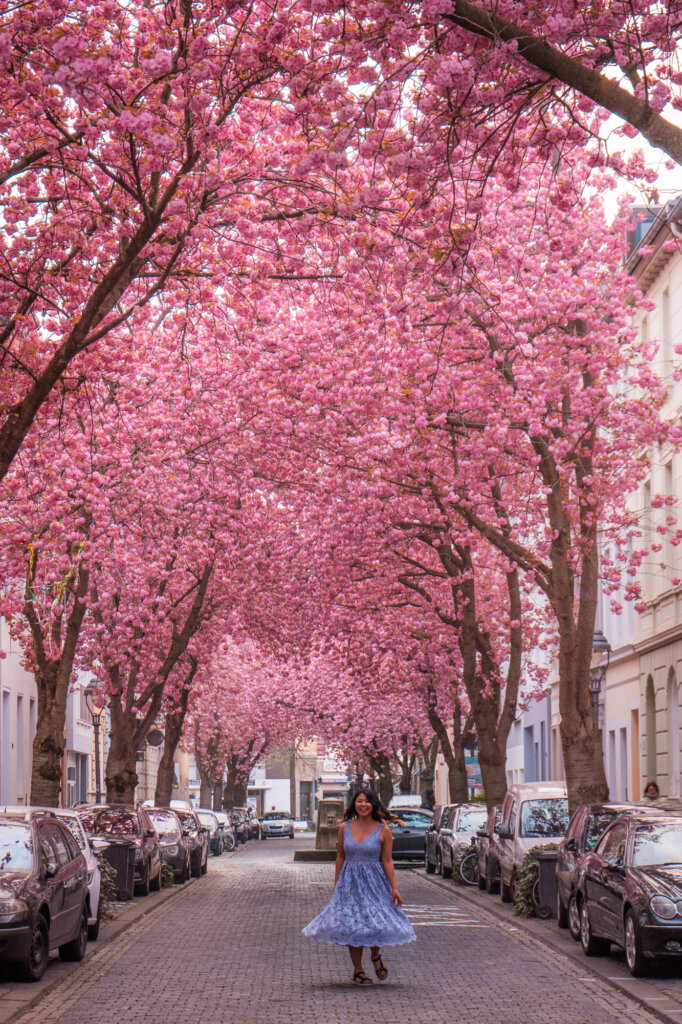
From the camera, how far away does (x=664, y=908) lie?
13.2 m

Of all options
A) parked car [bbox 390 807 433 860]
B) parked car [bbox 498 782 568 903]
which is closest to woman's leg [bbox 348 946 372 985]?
parked car [bbox 498 782 568 903]

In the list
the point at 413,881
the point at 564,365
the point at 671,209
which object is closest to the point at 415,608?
the point at 413,881

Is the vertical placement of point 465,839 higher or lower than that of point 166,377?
lower

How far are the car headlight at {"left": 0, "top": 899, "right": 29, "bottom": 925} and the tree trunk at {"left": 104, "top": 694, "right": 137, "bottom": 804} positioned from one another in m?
20.3

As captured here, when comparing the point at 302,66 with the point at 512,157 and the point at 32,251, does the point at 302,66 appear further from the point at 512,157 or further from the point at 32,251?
the point at 32,251

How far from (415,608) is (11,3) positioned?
28.7 m

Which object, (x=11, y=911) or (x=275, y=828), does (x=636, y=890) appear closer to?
(x=11, y=911)

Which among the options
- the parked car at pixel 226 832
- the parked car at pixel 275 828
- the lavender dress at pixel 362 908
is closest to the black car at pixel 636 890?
the lavender dress at pixel 362 908

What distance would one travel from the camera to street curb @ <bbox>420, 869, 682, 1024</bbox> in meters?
11.8

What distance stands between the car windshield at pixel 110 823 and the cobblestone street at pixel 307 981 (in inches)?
135

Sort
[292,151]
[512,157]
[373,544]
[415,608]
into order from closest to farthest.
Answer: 1. [512,157]
2. [292,151]
3. [373,544]
4. [415,608]

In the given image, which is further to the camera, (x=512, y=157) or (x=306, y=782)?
(x=306, y=782)

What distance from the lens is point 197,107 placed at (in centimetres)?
1123

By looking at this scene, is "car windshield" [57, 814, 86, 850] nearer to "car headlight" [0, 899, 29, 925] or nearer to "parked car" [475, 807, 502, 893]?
"car headlight" [0, 899, 29, 925]
